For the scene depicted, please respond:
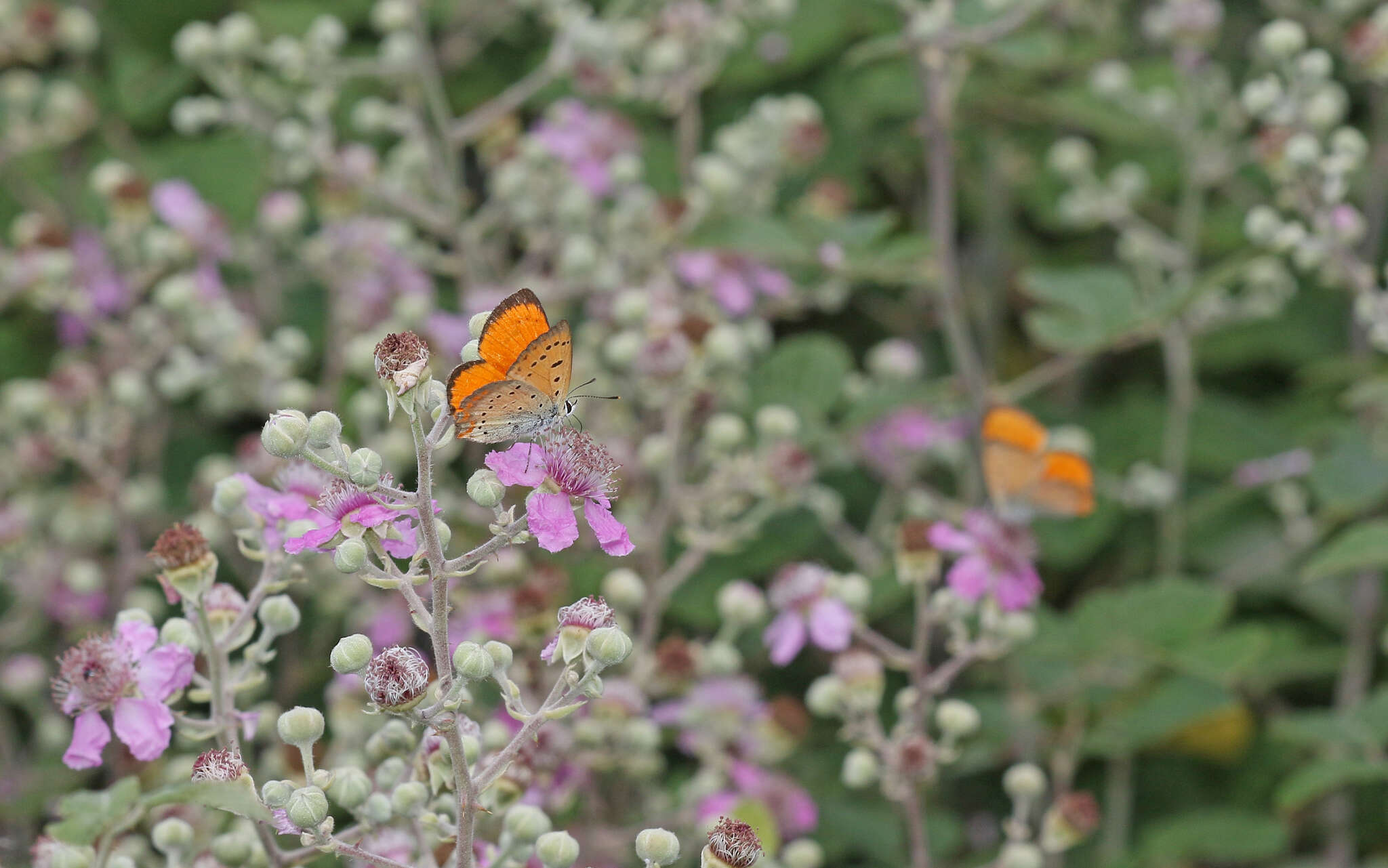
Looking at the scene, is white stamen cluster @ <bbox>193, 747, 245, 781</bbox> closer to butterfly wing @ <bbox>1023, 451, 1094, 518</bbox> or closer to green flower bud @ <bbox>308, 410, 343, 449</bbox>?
green flower bud @ <bbox>308, 410, 343, 449</bbox>

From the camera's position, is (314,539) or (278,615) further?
(278,615)

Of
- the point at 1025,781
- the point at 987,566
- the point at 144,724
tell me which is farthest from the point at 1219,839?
the point at 144,724

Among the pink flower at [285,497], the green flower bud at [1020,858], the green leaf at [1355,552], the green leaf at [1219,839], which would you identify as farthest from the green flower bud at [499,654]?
the green leaf at [1219,839]

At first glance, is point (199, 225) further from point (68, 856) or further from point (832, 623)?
point (68, 856)

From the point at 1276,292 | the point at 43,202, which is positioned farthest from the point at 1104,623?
the point at 43,202

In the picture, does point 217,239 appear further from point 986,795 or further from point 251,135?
point 986,795

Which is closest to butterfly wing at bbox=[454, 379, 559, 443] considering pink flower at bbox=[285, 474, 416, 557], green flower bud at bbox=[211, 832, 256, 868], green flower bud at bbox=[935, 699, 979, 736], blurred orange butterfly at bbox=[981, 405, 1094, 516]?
pink flower at bbox=[285, 474, 416, 557]
